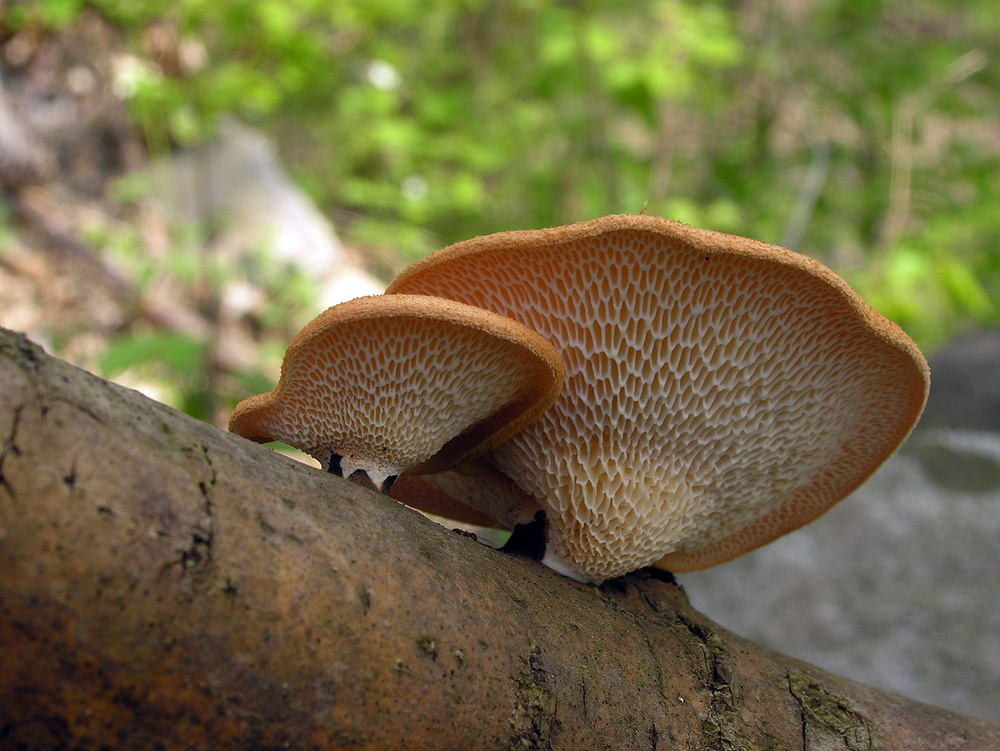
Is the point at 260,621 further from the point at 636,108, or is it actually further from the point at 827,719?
the point at 636,108

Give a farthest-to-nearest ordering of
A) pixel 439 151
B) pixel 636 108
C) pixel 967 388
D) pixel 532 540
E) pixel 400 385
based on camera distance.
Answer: pixel 439 151 < pixel 636 108 < pixel 967 388 < pixel 532 540 < pixel 400 385

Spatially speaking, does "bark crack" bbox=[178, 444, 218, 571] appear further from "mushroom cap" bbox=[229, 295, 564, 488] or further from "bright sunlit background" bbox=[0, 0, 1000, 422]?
"bright sunlit background" bbox=[0, 0, 1000, 422]

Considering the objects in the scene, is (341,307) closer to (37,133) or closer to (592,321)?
(592,321)

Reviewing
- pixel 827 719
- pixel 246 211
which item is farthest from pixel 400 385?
pixel 246 211

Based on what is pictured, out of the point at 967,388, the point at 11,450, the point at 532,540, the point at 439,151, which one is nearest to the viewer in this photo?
the point at 11,450

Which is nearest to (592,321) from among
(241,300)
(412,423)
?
(412,423)

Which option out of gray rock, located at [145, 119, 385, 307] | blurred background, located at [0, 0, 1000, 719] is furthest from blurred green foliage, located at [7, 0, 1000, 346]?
gray rock, located at [145, 119, 385, 307]

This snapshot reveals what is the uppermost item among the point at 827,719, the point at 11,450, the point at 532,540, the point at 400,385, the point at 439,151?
the point at 439,151

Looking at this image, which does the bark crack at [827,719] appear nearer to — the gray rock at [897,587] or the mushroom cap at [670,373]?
the mushroom cap at [670,373]
